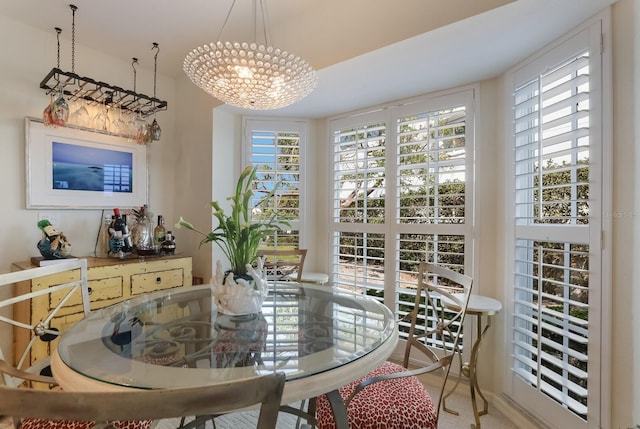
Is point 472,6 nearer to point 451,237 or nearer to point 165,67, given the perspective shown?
point 451,237

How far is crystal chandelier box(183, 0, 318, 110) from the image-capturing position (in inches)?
57.7

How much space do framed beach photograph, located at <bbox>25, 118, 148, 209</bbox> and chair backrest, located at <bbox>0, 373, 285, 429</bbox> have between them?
244cm

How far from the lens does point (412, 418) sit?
1184 mm

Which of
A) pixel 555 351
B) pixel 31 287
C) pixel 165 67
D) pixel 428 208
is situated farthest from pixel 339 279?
pixel 165 67

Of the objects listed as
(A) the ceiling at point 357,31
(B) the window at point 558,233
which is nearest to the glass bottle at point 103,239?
(A) the ceiling at point 357,31

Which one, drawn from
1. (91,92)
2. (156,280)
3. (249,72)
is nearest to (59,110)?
(91,92)

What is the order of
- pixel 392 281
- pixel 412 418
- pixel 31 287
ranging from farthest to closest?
pixel 392 281
pixel 31 287
pixel 412 418

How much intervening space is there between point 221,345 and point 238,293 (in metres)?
0.29

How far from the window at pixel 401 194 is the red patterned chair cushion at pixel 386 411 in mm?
1308

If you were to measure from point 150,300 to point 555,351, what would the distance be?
223 centimetres

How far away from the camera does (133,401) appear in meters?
0.49

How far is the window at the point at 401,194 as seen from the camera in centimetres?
235

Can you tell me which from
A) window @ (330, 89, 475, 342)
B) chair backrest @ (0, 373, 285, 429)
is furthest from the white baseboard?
chair backrest @ (0, 373, 285, 429)

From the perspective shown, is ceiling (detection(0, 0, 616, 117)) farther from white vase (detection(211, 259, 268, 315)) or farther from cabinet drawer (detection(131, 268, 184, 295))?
cabinet drawer (detection(131, 268, 184, 295))
